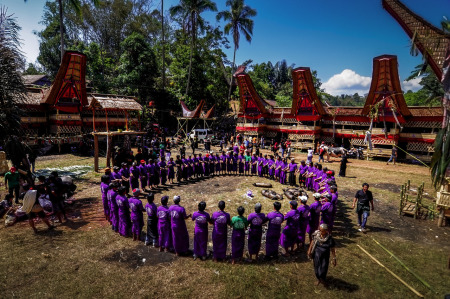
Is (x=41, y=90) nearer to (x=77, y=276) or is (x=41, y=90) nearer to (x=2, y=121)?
(x=2, y=121)

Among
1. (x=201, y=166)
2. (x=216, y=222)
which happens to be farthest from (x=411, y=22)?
(x=216, y=222)

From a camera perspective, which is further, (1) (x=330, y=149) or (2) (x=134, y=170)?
(1) (x=330, y=149)

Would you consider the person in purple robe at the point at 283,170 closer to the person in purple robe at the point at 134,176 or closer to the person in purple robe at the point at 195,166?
the person in purple robe at the point at 195,166

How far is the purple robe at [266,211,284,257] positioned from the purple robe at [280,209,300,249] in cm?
29

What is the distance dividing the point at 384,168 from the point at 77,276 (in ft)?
66.2

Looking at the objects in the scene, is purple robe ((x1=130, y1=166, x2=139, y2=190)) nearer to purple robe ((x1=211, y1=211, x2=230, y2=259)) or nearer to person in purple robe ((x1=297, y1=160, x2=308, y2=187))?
purple robe ((x1=211, y1=211, x2=230, y2=259))

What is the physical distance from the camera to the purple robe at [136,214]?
282 inches

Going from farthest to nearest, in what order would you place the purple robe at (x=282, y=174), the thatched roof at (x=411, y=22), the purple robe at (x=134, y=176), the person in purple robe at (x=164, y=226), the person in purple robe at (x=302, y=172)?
the purple robe at (x=282, y=174)
the person in purple robe at (x=302, y=172)
the thatched roof at (x=411, y=22)
the purple robe at (x=134, y=176)
the person in purple robe at (x=164, y=226)

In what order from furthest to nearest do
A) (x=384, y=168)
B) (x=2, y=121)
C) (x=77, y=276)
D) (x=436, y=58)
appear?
1. (x=384, y=168)
2. (x=436, y=58)
3. (x=2, y=121)
4. (x=77, y=276)

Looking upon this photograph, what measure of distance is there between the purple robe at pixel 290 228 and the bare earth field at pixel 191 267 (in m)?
0.45

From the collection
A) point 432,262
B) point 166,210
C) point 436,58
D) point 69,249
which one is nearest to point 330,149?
point 436,58

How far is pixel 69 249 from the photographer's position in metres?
6.89

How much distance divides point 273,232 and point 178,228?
98.0 inches

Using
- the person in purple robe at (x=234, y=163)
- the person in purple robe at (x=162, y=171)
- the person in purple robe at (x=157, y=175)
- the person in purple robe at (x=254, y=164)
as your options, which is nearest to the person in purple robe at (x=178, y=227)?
the person in purple robe at (x=157, y=175)
